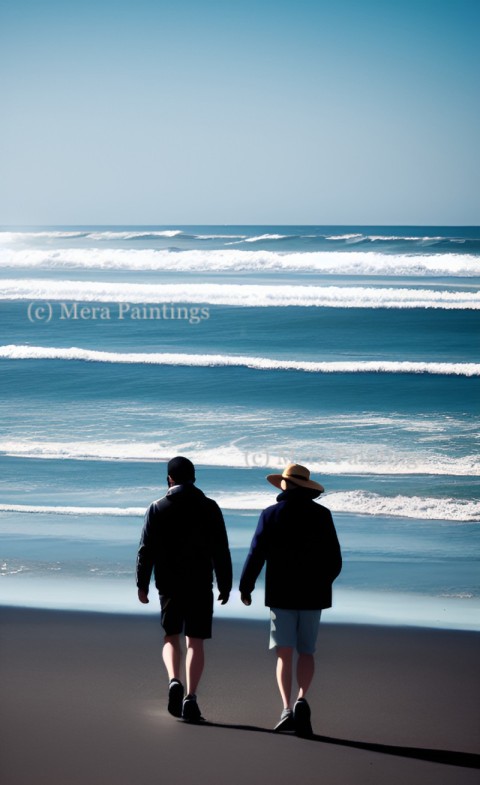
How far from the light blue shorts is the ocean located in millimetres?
1340

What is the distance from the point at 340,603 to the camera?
5371mm

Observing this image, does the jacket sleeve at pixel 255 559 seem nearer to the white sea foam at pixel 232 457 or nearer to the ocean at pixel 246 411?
the ocean at pixel 246 411

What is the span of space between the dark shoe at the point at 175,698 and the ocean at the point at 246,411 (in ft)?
4.99

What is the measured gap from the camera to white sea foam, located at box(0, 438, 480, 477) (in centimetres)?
935

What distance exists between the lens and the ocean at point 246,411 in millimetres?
6148

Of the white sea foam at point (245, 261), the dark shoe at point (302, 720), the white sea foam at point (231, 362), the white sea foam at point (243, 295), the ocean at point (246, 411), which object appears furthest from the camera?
the white sea foam at point (245, 261)

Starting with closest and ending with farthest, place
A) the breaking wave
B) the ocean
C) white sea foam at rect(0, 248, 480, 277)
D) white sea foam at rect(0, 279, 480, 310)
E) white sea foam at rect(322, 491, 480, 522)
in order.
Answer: the ocean, white sea foam at rect(322, 491, 480, 522), the breaking wave, white sea foam at rect(0, 279, 480, 310), white sea foam at rect(0, 248, 480, 277)

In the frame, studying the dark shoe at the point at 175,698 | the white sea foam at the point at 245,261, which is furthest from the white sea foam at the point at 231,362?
the dark shoe at the point at 175,698

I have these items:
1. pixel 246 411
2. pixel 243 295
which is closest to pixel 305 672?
pixel 246 411

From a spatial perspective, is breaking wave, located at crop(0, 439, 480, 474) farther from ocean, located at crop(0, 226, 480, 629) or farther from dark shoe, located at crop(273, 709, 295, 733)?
dark shoe, located at crop(273, 709, 295, 733)

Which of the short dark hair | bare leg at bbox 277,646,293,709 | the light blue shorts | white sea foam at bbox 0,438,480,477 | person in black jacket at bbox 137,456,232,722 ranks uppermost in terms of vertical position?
the short dark hair

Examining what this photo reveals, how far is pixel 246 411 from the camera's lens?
42.9 ft

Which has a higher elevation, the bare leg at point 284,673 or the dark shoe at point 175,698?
the bare leg at point 284,673

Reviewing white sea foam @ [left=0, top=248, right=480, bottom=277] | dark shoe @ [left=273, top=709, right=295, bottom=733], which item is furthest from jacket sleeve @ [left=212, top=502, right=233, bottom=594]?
white sea foam @ [left=0, top=248, right=480, bottom=277]
